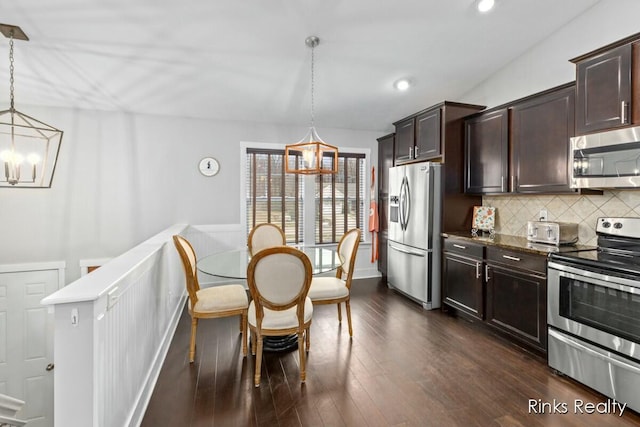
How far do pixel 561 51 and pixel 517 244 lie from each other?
2000mm

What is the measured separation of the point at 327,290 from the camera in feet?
9.37

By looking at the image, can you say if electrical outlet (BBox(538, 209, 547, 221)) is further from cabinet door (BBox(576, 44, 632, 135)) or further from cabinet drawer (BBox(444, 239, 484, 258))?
cabinet door (BBox(576, 44, 632, 135))

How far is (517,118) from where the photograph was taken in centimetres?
313

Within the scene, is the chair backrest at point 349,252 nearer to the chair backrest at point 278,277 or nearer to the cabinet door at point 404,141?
the chair backrest at point 278,277

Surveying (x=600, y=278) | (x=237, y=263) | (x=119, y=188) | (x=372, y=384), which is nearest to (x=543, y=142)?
(x=600, y=278)

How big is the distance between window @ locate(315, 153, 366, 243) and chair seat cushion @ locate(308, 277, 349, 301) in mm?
2175

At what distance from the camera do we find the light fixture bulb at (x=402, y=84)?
3850mm

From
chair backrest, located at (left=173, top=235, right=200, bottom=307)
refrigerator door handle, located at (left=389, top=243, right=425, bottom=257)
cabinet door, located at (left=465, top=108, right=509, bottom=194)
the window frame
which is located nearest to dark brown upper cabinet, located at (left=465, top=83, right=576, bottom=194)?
cabinet door, located at (left=465, top=108, right=509, bottom=194)

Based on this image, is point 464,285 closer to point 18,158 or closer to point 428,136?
point 428,136

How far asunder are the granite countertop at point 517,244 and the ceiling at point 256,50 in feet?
6.45

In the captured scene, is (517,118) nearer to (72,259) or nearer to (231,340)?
(231,340)

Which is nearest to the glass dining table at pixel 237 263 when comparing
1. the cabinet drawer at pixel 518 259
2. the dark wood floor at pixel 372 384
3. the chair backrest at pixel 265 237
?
the chair backrest at pixel 265 237

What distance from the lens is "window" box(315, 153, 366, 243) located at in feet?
16.7

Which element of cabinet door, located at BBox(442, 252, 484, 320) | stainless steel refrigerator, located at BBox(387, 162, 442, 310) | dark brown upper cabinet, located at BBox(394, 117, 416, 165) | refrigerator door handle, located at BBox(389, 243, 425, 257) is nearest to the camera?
cabinet door, located at BBox(442, 252, 484, 320)
